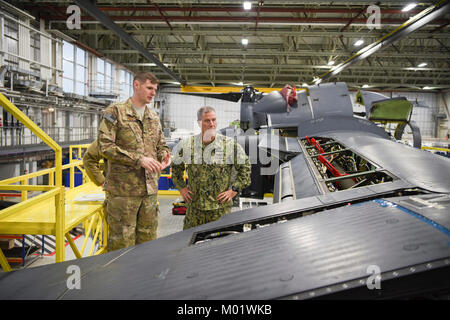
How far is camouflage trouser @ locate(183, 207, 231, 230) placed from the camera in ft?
9.18

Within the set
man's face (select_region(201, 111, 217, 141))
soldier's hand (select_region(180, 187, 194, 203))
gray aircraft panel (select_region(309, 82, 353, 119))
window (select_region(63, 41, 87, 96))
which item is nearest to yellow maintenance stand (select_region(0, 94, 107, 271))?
soldier's hand (select_region(180, 187, 194, 203))

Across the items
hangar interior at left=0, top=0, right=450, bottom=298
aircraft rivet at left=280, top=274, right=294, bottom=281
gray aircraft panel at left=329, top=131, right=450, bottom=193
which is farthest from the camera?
hangar interior at left=0, top=0, right=450, bottom=298

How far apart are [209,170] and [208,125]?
469 millimetres

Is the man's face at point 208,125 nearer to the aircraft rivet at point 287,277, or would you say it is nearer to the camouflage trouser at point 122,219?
the camouflage trouser at point 122,219

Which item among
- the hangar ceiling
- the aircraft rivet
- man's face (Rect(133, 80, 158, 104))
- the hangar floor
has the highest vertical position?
the hangar ceiling

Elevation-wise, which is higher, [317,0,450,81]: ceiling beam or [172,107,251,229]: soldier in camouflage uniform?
[317,0,450,81]: ceiling beam

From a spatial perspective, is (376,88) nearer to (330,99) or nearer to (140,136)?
(330,99)

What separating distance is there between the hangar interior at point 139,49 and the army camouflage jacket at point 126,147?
55.4 inches

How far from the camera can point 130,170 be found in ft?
8.41

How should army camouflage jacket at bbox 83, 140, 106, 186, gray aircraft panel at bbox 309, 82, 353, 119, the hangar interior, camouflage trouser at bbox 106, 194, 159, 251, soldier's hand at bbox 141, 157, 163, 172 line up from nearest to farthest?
soldier's hand at bbox 141, 157, 163, 172
camouflage trouser at bbox 106, 194, 159, 251
army camouflage jacket at bbox 83, 140, 106, 186
gray aircraft panel at bbox 309, 82, 353, 119
the hangar interior

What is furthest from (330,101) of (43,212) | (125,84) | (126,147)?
(125,84)

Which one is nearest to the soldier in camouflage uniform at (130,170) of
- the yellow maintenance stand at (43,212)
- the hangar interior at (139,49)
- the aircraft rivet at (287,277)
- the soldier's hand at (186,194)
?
the soldier's hand at (186,194)

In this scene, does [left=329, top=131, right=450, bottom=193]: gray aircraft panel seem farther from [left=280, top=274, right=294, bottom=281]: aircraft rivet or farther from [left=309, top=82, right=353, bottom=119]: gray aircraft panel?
[left=309, top=82, right=353, bottom=119]: gray aircraft panel
